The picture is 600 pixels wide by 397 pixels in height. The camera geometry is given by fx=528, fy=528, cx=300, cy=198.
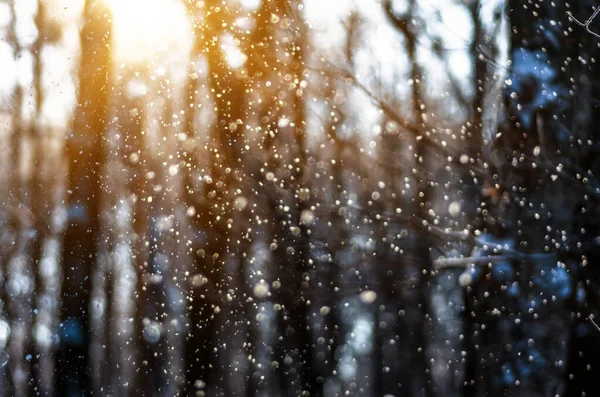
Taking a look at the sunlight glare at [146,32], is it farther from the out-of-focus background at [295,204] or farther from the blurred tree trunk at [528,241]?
the blurred tree trunk at [528,241]

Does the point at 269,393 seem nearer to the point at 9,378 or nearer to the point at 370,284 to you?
the point at 370,284

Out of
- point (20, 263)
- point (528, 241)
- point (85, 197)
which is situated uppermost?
point (85, 197)

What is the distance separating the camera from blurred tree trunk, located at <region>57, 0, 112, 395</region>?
1441 millimetres

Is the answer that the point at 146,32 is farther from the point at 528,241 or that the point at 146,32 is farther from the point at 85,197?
the point at 528,241

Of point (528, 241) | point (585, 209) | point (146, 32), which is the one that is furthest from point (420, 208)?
point (146, 32)

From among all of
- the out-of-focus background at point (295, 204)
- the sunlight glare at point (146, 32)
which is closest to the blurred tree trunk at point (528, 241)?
the out-of-focus background at point (295, 204)

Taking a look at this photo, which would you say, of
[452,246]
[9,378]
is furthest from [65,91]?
[452,246]

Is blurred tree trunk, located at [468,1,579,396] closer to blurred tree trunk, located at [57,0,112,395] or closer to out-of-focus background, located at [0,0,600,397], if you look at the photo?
out-of-focus background, located at [0,0,600,397]

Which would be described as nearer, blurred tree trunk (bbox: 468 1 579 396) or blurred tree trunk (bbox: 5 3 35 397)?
blurred tree trunk (bbox: 468 1 579 396)

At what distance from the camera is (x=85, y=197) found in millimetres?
1465

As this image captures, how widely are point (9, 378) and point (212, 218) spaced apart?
761 mm

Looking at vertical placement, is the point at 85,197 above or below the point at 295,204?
above

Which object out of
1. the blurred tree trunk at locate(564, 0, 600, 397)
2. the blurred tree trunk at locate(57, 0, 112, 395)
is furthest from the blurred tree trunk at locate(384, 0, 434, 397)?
the blurred tree trunk at locate(57, 0, 112, 395)

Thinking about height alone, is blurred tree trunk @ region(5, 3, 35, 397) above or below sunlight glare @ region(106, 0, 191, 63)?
below
